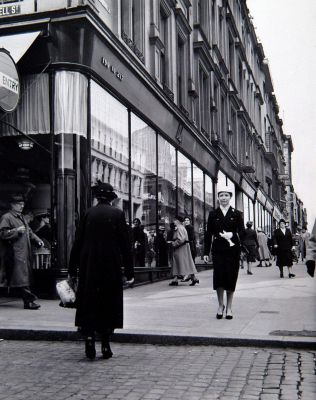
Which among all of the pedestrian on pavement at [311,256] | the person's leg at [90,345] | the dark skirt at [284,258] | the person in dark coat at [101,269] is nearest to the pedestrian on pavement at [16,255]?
the person in dark coat at [101,269]

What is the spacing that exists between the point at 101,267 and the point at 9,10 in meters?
6.57

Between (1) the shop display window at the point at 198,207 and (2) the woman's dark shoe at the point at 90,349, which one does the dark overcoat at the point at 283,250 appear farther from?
(2) the woman's dark shoe at the point at 90,349

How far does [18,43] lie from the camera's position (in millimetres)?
10250

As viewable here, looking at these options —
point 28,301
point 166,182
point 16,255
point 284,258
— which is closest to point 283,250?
point 284,258

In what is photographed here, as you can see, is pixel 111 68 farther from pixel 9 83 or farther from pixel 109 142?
pixel 9 83

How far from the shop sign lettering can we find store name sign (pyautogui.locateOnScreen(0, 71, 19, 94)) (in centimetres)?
159

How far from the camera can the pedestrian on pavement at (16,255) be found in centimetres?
889

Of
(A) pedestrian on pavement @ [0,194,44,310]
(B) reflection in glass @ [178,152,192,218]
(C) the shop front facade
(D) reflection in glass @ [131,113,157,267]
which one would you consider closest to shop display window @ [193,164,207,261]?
(B) reflection in glass @ [178,152,192,218]

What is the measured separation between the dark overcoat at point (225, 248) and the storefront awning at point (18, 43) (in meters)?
4.49

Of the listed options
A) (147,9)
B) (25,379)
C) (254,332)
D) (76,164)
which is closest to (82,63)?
(76,164)

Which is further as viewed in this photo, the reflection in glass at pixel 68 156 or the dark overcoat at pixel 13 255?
the reflection in glass at pixel 68 156

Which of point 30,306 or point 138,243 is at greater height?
point 138,243

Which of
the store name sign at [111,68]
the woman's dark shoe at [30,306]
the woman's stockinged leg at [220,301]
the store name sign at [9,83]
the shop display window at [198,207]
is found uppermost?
the store name sign at [111,68]

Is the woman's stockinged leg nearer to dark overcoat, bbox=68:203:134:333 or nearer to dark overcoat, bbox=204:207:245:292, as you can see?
dark overcoat, bbox=204:207:245:292
